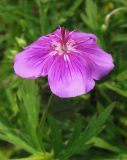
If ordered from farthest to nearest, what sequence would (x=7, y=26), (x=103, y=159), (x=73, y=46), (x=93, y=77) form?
(x=7, y=26) < (x=103, y=159) < (x=73, y=46) < (x=93, y=77)

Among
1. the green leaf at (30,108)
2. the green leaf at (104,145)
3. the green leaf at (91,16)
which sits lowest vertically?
the green leaf at (104,145)

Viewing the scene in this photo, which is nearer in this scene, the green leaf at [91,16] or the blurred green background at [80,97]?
the blurred green background at [80,97]

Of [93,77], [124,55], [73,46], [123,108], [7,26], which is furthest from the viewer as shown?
[7,26]

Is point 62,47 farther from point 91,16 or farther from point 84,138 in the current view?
point 91,16

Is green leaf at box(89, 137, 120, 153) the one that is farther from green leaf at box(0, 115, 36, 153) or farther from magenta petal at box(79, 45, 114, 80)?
magenta petal at box(79, 45, 114, 80)

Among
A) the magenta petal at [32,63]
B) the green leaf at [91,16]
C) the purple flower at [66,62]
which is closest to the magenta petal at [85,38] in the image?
the purple flower at [66,62]

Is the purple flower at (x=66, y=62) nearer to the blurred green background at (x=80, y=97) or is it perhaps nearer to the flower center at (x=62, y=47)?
the flower center at (x=62, y=47)

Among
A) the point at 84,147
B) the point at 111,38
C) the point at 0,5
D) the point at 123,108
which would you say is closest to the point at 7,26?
the point at 0,5

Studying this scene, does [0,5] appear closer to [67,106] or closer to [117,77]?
[67,106]
